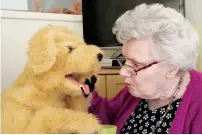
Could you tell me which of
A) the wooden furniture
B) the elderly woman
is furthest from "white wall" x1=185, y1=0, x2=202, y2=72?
the elderly woman

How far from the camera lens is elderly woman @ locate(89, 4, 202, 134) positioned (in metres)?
1.04

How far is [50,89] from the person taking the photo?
0.93 metres

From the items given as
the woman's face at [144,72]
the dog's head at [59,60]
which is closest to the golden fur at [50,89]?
the dog's head at [59,60]

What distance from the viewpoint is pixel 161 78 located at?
3.57 feet

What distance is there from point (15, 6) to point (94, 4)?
2.03 ft

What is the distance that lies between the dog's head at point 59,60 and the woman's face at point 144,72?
0.17 metres

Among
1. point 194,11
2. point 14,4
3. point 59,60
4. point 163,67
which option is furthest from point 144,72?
point 14,4

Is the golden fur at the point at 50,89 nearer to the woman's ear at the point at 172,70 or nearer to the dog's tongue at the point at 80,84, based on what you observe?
the dog's tongue at the point at 80,84

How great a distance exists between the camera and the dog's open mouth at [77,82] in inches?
37.1

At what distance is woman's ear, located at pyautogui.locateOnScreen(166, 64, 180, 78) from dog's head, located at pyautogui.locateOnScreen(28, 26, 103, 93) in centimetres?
28

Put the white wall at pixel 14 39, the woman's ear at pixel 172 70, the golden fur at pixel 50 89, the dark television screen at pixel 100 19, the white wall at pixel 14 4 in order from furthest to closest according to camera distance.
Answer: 1. the dark television screen at pixel 100 19
2. the white wall at pixel 14 4
3. the white wall at pixel 14 39
4. the woman's ear at pixel 172 70
5. the golden fur at pixel 50 89

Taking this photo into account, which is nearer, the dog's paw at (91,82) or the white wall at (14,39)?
the dog's paw at (91,82)

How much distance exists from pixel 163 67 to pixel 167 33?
0.41ft

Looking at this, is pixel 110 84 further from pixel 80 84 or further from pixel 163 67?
pixel 80 84
